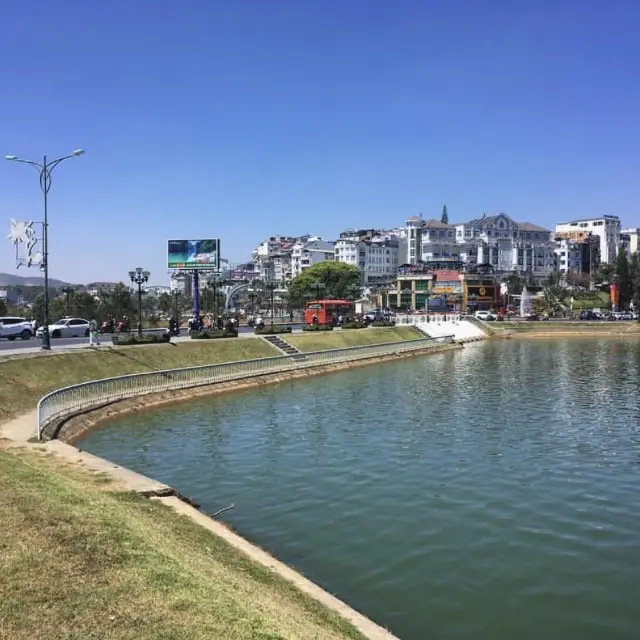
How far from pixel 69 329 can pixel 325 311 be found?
40.9 metres

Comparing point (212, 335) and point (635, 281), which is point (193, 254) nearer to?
point (212, 335)

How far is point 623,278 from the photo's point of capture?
14062 cm

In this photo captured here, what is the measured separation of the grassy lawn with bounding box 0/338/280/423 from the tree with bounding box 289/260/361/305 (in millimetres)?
89808

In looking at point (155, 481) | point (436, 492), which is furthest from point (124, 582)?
point (436, 492)

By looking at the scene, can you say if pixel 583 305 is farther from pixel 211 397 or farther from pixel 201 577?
pixel 201 577

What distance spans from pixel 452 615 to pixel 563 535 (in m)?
5.24

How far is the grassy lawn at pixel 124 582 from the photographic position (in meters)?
7.29

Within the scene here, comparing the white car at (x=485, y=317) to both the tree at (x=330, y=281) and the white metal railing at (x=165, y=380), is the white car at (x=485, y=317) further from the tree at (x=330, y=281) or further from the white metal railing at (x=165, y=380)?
the white metal railing at (x=165, y=380)

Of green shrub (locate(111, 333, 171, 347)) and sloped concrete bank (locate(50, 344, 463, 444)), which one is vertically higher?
green shrub (locate(111, 333, 171, 347))

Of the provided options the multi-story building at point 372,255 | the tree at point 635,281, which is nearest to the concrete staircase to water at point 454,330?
the tree at point 635,281

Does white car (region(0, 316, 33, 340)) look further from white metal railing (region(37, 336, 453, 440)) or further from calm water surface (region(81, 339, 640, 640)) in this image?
calm water surface (region(81, 339, 640, 640))

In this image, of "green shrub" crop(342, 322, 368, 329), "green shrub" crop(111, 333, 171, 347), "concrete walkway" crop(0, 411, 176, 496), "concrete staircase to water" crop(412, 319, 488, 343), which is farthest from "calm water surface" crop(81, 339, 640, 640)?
"concrete staircase to water" crop(412, 319, 488, 343)

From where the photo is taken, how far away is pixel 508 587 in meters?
12.2

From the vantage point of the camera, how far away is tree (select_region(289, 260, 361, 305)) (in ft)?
474
